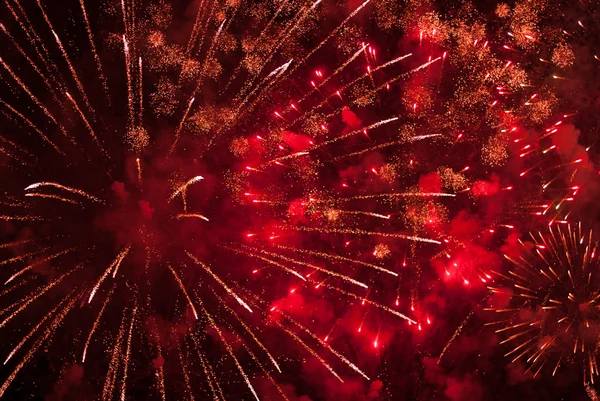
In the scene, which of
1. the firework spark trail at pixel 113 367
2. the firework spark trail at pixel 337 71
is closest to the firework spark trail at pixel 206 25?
the firework spark trail at pixel 337 71

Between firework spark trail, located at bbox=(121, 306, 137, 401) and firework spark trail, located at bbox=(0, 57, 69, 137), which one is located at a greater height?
firework spark trail, located at bbox=(0, 57, 69, 137)

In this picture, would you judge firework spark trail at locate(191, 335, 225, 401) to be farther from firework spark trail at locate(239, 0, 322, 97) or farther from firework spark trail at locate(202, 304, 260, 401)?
firework spark trail at locate(239, 0, 322, 97)

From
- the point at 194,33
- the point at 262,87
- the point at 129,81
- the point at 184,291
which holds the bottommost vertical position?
the point at 184,291

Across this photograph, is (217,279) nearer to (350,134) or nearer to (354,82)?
(350,134)

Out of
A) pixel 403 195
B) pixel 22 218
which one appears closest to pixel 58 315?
pixel 22 218

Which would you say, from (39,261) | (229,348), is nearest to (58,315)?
(39,261)

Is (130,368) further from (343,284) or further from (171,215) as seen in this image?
(343,284)

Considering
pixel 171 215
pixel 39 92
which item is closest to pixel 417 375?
pixel 171 215

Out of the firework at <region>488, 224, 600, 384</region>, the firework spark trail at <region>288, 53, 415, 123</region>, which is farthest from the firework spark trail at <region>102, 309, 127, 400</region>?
the firework at <region>488, 224, 600, 384</region>

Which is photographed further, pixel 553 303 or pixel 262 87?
pixel 262 87

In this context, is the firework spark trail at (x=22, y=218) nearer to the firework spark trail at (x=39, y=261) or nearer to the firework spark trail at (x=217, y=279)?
the firework spark trail at (x=39, y=261)

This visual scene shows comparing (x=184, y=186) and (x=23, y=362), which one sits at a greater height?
(x=184, y=186)
